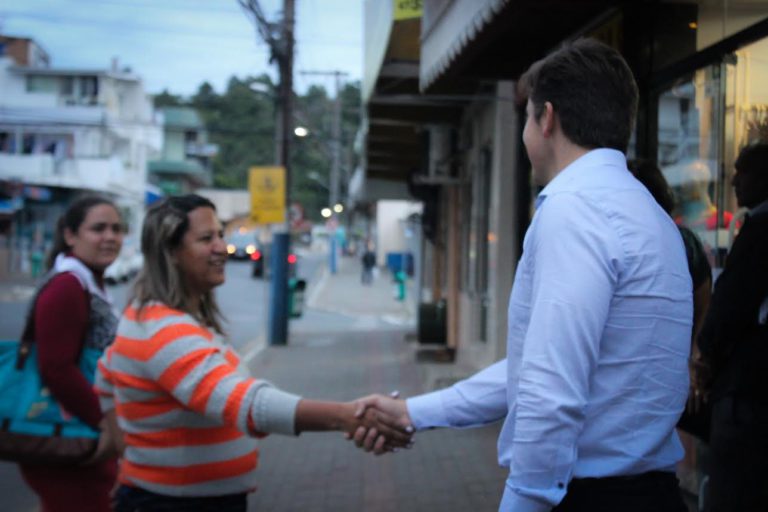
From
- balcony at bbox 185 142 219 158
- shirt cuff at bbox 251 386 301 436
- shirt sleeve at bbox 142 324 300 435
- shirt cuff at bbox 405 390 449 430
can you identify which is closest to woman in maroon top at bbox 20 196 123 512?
shirt sleeve at bbox 142 324 300 435

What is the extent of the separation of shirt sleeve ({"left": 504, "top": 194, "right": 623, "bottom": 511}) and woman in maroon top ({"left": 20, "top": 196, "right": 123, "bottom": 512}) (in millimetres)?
1965

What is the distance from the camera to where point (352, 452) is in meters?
8.02

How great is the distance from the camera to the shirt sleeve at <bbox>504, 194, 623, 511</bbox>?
172 cm

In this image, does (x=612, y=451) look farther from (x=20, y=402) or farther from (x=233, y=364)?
(x=20, y=402)

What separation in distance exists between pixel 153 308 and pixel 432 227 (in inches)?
545

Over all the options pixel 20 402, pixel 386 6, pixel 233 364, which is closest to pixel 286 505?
pixel 20 402

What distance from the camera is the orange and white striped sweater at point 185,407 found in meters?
2.58

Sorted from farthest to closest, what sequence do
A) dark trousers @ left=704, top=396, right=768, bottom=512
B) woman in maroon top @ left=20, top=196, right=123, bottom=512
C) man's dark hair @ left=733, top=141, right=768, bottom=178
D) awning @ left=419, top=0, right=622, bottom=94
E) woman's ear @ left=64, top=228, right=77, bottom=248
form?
awning @ left=419, top=0, right=622, bottom=94 → woman's ear @ left=64, top=228, right=77, bottom=248 → man's dark hair @ left=733, top=141, right=768, bottom=178 → woman in maroon top @ left=20, top=196, right=123, bottom=512 → dark trousers @ left=704, top=396, right=768, bottom=512

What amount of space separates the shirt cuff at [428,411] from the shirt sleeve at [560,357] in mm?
737

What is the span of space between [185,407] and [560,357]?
136 cm

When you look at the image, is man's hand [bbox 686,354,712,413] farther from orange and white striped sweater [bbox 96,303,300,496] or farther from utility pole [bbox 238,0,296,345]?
utility pole [bbox 238,0,296,345]

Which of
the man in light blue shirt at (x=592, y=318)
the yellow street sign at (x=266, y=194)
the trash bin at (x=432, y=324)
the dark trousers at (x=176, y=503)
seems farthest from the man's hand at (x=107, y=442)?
the yellow street sign at (x=266, y=194)

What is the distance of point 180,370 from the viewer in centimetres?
261

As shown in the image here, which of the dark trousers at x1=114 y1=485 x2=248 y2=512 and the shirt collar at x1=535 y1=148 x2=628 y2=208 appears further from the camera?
the dark trousers at x1=114 y1=485 x2=248 y2=512
